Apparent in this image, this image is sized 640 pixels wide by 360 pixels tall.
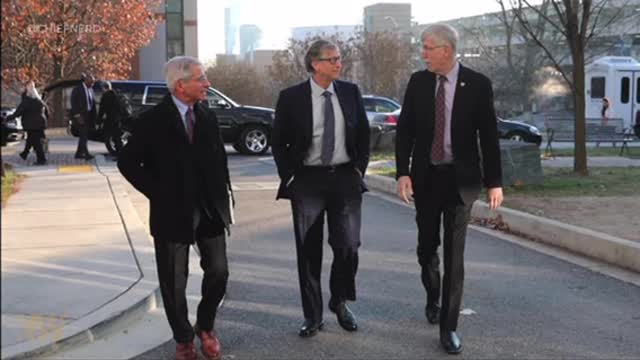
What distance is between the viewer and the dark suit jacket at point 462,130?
491 centimetres

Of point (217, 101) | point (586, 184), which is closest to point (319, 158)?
point (586, 184)

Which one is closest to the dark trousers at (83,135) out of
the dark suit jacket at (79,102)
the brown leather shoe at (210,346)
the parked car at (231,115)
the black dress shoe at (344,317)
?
the dark suit jacket at (79,102)

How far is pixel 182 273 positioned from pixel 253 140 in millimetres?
15320

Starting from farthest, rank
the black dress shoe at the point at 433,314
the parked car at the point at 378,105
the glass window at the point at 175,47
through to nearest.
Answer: the glass window at the point at 175,47 < the parked car at the point at 378,105 < the black dress shoe at the point at 433,314

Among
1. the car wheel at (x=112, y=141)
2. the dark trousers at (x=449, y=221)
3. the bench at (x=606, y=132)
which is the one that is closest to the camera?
the dark trousers at (x=449, y=221)

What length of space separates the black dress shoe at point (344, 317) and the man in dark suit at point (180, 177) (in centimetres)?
104

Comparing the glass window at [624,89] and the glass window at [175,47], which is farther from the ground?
the glass window at [175,47]

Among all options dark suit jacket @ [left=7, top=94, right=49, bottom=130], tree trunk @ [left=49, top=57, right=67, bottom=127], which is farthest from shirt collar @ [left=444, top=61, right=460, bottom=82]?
tree trunk @ [left=49, top=57, right=67, bottom=127]

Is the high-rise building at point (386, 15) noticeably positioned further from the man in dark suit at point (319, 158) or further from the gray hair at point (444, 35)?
the gray hair at point (444, 35)

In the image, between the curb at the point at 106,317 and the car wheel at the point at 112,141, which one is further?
the car wheel at the point at 112,141

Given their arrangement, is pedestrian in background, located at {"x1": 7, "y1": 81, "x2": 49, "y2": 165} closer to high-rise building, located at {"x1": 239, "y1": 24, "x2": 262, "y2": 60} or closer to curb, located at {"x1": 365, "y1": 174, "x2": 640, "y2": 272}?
curb, located at {"x1": 365, "y1": 174, "x2": 640, "y2": 272}

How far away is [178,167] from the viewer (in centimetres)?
462

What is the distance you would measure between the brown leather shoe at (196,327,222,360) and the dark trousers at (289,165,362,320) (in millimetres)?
710

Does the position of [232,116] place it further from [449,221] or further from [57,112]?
[57,112]
